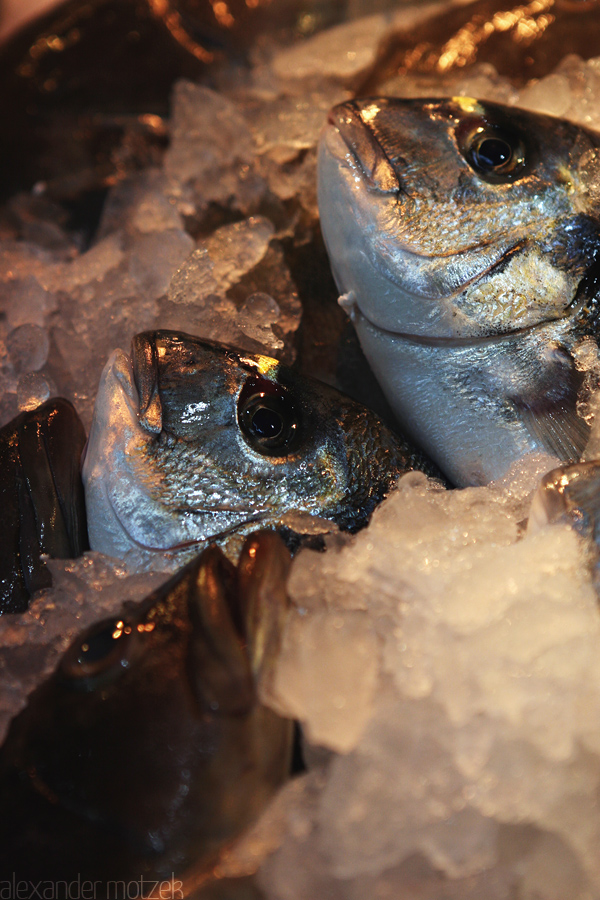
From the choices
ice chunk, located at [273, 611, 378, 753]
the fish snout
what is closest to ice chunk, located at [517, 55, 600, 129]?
the fish snout

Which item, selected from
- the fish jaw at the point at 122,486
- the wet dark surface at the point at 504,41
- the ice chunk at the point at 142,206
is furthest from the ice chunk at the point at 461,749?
the wet dark surface at the point at 504,41

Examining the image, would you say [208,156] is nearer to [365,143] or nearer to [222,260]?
[222,260]

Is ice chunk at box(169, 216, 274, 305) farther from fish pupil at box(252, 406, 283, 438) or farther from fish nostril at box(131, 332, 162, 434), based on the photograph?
fish pupil at box(252, 406, 283, 438)

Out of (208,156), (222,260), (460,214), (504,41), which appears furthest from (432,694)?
(504,41)

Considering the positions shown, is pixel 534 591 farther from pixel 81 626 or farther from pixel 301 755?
pixel 81 626

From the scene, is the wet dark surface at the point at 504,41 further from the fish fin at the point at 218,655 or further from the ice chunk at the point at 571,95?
the fish fin at the point at 218,655

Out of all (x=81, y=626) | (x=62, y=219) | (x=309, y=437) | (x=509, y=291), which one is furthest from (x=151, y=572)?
(x=62, y=219)
